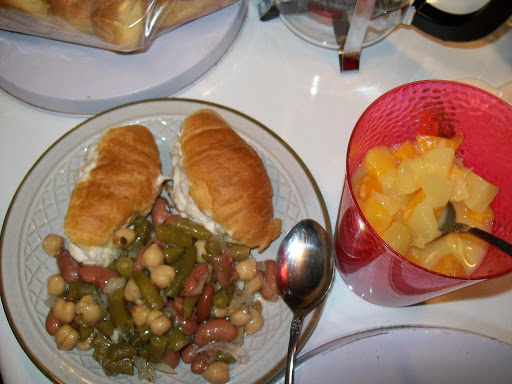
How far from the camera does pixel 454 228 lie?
0.92 metres

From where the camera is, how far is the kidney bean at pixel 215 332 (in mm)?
1022

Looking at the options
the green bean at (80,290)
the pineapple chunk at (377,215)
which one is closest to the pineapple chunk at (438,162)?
the pineapple chunk at (377,215)

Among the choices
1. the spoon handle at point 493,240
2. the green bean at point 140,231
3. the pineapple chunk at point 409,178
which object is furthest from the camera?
the green bean at point 140,231

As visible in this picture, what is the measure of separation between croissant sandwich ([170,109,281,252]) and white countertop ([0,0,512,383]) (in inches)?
8.2

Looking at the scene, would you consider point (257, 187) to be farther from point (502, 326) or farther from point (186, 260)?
point (502, 326)

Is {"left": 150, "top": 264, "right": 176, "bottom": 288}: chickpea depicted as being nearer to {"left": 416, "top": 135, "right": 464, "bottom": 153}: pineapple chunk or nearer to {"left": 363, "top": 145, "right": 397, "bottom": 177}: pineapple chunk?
{"left": 363, "top": 145, "right": 397, "bottom": 177}: pineapple chunk

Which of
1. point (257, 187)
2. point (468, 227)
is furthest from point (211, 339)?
point (468, 227)

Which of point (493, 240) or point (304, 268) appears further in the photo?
point (304, 268)

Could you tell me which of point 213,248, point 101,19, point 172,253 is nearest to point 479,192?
point 213,248

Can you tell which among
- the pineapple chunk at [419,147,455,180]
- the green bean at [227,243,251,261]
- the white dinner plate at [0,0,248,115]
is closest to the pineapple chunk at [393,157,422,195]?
the pineapple chunk at [419,147,455,180]

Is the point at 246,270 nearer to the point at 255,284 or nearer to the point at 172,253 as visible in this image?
the point at 255,284

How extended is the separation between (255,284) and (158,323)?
0.80ft

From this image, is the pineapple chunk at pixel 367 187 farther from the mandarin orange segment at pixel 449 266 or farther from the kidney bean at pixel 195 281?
the kidney bean at pixel 195 281

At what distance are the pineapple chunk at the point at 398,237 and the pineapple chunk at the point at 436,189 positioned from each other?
83mm
